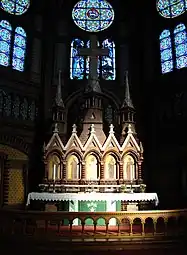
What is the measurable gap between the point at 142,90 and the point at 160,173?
489 centimetres

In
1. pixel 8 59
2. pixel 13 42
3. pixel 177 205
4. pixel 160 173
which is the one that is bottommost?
pixel 177 205

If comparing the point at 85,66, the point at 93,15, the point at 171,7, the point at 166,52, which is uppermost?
the point at 93,15

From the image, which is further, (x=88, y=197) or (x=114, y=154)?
(x=114, y=154)

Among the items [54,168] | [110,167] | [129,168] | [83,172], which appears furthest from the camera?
[129,168]

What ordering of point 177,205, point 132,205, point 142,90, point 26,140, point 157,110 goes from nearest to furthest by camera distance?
point 132,205, point 177,205, point 26,140, point 157,110, point 142,90

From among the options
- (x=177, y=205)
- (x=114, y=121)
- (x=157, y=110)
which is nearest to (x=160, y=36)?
(x=157, y=110)

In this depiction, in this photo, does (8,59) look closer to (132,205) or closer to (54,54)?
(54,54)

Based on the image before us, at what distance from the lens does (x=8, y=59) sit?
15.8 meters

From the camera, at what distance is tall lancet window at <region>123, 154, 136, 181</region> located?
12742 mm

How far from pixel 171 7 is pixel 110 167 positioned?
10.3 m

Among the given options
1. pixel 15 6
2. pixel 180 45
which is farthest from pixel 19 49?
pixel 180 45

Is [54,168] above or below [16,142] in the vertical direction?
below

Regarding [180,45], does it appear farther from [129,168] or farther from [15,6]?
[15,6]

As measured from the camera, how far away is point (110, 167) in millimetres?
12797
